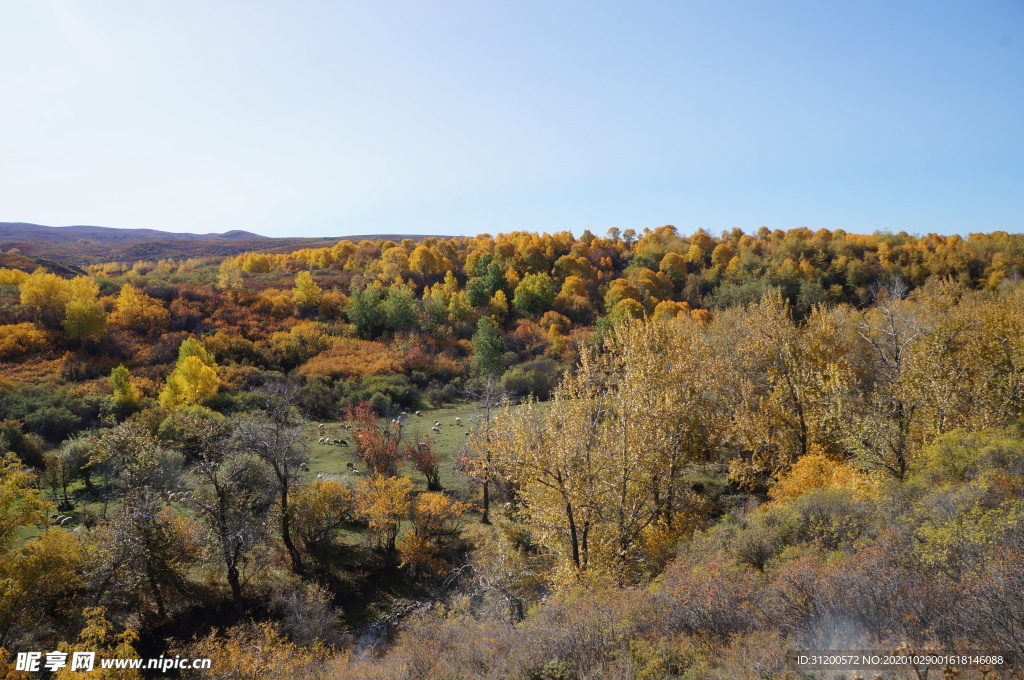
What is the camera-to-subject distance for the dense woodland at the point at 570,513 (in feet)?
32.8

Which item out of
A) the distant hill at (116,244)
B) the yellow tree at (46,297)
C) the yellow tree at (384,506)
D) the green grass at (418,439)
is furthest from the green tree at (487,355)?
the distant hill at (116,244)

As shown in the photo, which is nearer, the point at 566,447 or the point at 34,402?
the point at 566,447

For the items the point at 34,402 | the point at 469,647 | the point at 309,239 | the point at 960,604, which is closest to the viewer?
the point at 960,604

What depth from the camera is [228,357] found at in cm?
5288

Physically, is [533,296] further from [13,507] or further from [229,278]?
[13,507]

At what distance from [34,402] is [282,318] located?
101 feet

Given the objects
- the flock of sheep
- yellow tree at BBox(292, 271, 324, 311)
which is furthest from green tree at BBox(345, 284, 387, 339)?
the flock of sheep

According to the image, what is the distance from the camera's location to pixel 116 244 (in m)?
136

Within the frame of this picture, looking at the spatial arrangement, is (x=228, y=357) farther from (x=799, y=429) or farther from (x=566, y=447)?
(x=799, y=429)

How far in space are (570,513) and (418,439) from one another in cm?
2130

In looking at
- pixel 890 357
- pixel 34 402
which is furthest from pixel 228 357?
pixel 890 357

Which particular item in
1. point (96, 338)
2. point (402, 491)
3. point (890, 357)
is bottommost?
point (402, 491)

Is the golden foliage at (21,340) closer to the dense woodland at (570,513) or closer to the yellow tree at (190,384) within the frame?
the dense woodland at (570,513)

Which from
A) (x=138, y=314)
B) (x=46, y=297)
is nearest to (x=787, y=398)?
(x=138, y=314)
